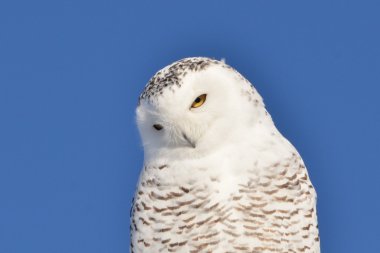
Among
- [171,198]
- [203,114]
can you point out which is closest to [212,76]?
[203,114]

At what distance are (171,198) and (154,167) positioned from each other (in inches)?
11.8

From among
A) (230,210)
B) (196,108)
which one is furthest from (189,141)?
(230,210)

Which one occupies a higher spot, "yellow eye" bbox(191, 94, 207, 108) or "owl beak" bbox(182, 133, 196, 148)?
"yellow eye" bbox(191, 94, 207, 108)

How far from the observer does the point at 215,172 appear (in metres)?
8.47

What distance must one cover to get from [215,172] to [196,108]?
18.2 inches

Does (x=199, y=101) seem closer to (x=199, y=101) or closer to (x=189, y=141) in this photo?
(x=199, y=101)

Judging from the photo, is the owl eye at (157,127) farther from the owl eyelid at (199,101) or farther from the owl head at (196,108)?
the owl eyelid at (199,101)

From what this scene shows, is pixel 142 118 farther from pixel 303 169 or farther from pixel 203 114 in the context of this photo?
pixel 303 169

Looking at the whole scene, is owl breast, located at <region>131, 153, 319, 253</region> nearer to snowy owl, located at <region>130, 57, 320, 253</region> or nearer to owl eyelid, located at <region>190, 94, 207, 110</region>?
snowy owl, located at <region>130, 57, 320, 253</region>

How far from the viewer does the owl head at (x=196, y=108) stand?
8281 mm

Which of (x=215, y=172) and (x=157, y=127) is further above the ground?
(x=157, y=127)

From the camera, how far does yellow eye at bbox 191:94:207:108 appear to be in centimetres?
833

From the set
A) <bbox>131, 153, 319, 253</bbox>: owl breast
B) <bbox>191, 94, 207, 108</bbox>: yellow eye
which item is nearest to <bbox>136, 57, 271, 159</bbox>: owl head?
→ <bbox>191, 94, 207, 108</bbox>: yellow eye

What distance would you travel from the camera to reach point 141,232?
342 inches
